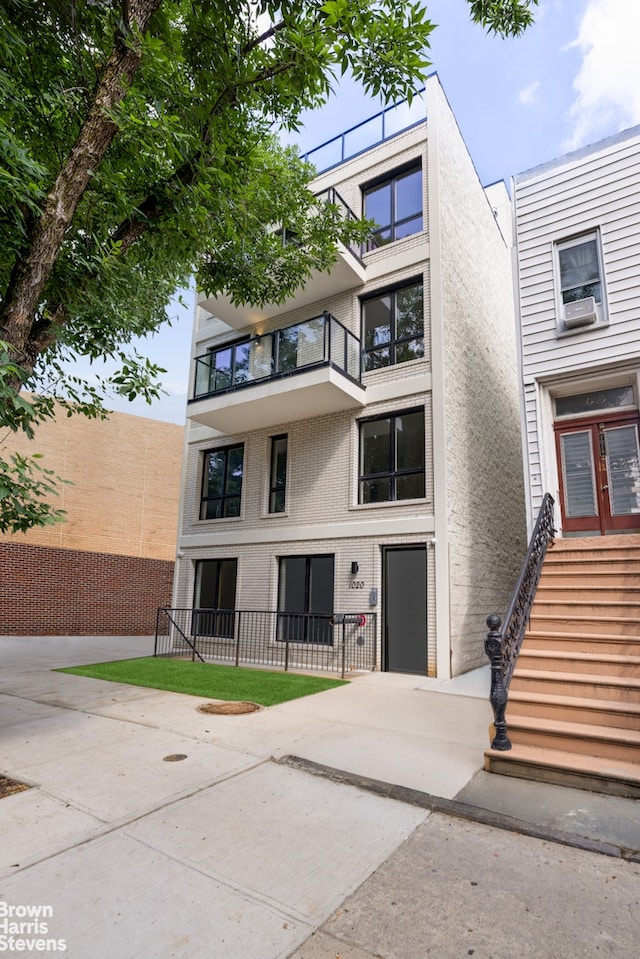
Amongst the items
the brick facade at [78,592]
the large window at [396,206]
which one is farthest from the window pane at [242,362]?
the brick facade at [78,592]

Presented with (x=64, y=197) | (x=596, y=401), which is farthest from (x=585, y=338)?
(x=64, y=197)

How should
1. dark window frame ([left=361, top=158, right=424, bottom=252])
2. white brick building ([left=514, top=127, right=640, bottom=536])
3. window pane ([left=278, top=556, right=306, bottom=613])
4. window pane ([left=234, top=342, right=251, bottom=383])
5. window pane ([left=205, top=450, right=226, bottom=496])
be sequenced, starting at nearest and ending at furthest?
white brick building ([left=514, top=127, right=640, bottom=536]) → window pane ([left=278, top=556, right=306, bottom=613]) → dark window frame ([left=361, top=158, right=424, bottom=252]) → window pane ([left=234, top=342, right=251, bottom=383]) → window pane ([left=205, top=450, right=226, bottom=496])

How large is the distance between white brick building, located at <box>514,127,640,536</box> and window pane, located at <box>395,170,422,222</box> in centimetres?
334

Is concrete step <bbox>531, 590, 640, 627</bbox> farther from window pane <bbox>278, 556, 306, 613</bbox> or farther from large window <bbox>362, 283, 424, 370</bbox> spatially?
large window <bbox>362, 283, 424, 370</bbox>

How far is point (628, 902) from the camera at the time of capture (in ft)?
8.41

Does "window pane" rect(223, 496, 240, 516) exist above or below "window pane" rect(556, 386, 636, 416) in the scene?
below

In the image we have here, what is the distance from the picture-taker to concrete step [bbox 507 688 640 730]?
4.45 metres

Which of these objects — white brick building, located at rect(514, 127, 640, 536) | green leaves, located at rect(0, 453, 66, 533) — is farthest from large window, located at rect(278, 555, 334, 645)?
green leaves, located at rect(0, 453, 66, 533)

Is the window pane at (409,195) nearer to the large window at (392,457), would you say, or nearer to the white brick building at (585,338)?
the white brick building at (585,338)

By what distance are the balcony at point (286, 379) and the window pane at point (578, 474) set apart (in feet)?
14.7

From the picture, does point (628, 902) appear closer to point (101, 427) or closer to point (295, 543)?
point (295, 543)

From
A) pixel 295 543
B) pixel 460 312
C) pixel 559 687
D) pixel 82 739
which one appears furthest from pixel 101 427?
pixel 559 687

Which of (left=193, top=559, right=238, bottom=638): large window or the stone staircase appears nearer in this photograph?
the stone staircase

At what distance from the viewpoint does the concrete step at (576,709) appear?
445 cm
